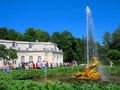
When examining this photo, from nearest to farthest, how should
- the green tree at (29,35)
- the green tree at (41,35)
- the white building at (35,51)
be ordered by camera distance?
the white building at (35,51)
the green tree at (29,35)
the green tree at (41,35)

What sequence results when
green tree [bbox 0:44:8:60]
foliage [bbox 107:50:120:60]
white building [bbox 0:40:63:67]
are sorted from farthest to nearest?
foliage [bbox 107:50:120:60] < white building [bbox 0:40:63:67] < green tree [bbox 0:44:8:60]

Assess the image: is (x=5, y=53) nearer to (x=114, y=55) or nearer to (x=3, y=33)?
(x=114, y=55)

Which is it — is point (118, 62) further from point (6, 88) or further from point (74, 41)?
point (6, 88)

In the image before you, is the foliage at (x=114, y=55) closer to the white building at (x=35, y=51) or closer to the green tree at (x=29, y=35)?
the white building at (x=35, y=51)

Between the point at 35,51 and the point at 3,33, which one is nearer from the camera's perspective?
the point at 35,51

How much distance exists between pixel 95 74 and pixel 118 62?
39.2 meters

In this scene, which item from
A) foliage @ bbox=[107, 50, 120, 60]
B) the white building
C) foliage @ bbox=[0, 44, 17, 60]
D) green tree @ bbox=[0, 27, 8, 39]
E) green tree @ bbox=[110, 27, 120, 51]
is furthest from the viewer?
green tree @ bbox=[110, 27, 120, 51]

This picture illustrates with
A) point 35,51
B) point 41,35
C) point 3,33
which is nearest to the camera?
point 35,51

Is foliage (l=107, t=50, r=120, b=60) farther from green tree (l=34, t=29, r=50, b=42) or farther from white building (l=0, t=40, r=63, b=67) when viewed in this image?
green tree (l=34, t=29, r=50, b=42)

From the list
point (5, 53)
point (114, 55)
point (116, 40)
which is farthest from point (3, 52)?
point (116, 40)

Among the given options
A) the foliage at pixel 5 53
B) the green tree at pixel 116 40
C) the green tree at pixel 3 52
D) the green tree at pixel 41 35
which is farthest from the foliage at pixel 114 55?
the green tree at pixel 3 52

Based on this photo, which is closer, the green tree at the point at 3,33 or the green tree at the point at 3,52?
the green tree at the point at 3,52

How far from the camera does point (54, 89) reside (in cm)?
1276

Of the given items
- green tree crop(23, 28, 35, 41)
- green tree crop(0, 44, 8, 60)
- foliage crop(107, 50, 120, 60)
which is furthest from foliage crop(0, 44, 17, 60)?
green tree crop(23, 28, 35, 41)
